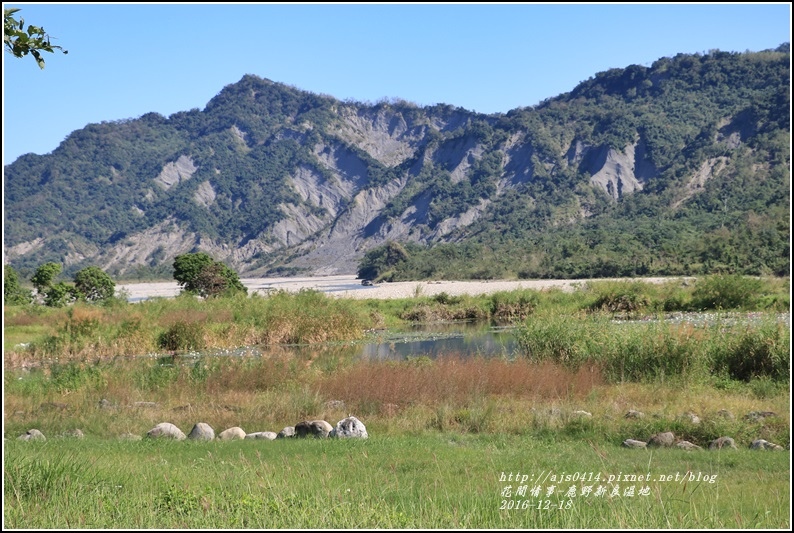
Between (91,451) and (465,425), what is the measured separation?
623 centimetres

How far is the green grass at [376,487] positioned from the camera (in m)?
5.68

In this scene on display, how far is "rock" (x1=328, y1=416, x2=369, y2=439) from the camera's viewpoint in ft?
41.1

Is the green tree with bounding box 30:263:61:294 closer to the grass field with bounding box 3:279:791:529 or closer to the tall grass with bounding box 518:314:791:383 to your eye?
the grass field with bounding box 3:279:791:529

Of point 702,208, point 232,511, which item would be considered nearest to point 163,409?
point 232,511

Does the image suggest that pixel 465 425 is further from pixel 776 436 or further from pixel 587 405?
pixel 776 436

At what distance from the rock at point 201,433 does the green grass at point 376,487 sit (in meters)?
0.95

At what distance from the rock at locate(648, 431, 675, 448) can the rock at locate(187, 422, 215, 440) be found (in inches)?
278

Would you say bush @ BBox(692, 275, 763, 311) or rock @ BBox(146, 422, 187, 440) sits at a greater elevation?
rock @ BBox(146, 422, 187, 440)

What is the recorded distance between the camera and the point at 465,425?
1377 cm

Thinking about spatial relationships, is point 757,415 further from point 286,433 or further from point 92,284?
point 92,284

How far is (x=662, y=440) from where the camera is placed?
11688mm

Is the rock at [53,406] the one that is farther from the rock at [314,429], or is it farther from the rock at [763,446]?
the rock at [763,446]

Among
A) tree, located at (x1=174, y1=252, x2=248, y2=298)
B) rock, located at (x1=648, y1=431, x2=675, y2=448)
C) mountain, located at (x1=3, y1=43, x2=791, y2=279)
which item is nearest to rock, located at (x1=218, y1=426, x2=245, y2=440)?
rock, located at (x1=648, y1=431, x2=675, y2=448)

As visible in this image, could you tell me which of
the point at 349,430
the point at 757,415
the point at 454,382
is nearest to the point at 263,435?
the point at 349,430
